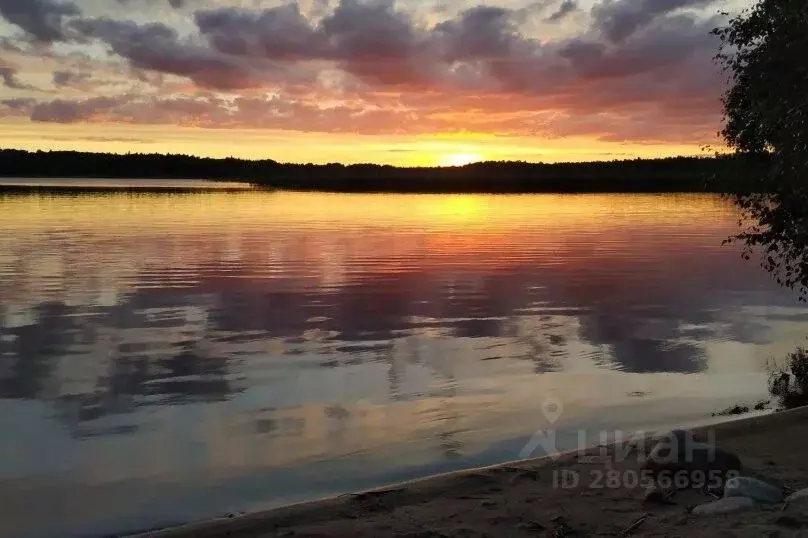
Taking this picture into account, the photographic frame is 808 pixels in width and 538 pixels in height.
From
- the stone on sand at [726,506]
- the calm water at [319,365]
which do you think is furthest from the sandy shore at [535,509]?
the calm water at [319,365]

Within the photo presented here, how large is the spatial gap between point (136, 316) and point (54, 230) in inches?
1394

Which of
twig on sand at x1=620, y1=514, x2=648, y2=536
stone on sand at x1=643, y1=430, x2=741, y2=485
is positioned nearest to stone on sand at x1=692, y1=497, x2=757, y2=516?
twig on sand at x1=620, y1=514, x2=648, y2=536

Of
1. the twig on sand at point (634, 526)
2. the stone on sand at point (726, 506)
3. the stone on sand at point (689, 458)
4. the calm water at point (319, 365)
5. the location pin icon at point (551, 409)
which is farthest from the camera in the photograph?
the location pin icon at point (551, 409)

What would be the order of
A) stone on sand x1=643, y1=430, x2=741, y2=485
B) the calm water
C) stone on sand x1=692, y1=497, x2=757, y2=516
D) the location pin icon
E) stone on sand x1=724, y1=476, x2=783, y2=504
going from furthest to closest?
the location pin icon
the calm water
stone on sand x1=643, y1=430, x2=741, y2=485
stone on sand x1=724, y1=476, x2=783, y2=504
stone on sand x1=692, y1=497, x2=757, y2=516

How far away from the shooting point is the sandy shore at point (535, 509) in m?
8.43

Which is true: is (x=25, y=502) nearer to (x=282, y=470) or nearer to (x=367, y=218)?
(x=282, y=470)

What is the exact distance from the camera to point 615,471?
1048 centimetres

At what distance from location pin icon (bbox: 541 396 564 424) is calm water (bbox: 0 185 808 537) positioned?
16 cm

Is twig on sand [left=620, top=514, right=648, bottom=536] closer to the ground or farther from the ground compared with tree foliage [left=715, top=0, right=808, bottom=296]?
closer to the ground

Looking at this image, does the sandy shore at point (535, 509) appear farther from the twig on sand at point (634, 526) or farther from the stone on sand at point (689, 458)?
the stone on sand at point (689, 458)

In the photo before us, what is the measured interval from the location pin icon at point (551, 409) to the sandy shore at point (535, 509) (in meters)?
3.02

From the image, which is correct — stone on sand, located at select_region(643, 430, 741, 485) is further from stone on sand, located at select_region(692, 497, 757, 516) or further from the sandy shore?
stone on sand, located at select_region(692, 497, 757, 516)

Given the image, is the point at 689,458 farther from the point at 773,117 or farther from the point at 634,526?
the point at 773,117

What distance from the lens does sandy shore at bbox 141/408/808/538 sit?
8.43m
